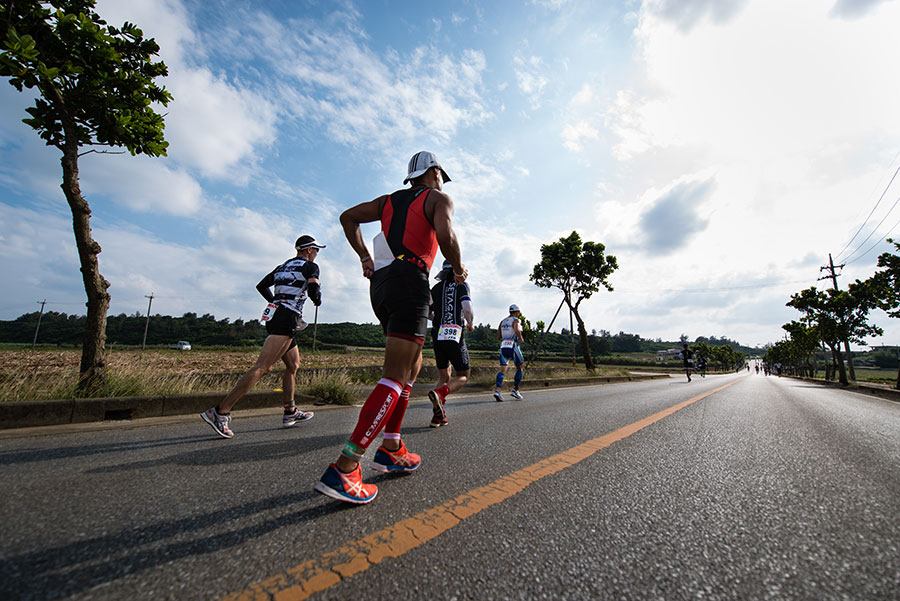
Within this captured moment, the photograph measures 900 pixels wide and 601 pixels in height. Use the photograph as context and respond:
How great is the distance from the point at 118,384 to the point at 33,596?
4.51 meters

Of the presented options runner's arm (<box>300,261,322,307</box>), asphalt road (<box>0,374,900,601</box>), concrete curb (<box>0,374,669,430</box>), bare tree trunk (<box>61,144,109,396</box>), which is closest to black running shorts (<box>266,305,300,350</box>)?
runner's arm (<box>300,261,322,307</box>)

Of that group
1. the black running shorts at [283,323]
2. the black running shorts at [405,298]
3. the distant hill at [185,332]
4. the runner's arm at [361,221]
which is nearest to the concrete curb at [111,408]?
the black running shorts at [283,323]

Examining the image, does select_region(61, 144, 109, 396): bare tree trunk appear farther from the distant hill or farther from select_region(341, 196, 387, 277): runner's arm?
the distant hill

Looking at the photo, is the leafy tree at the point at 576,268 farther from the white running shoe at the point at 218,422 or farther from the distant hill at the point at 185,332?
the distant hill at the point at 185,332

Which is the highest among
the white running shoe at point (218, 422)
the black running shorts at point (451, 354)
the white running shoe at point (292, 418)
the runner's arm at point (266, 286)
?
the runner's arm at point (266, 286)

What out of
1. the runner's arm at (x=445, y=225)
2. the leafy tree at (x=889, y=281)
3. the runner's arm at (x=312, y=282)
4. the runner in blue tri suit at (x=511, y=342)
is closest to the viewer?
the runner's arm at (x=445, y=225)

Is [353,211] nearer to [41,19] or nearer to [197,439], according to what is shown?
[197,439]

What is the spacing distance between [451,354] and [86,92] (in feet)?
18.7

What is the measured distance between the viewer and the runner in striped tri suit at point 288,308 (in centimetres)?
389

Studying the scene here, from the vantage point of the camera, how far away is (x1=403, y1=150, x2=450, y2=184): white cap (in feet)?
8.64

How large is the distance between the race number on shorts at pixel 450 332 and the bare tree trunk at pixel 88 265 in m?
4.24

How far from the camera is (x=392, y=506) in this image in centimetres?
176

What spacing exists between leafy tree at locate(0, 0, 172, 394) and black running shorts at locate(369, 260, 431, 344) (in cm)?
444

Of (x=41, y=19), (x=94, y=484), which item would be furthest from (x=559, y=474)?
(x=41, y=19)
